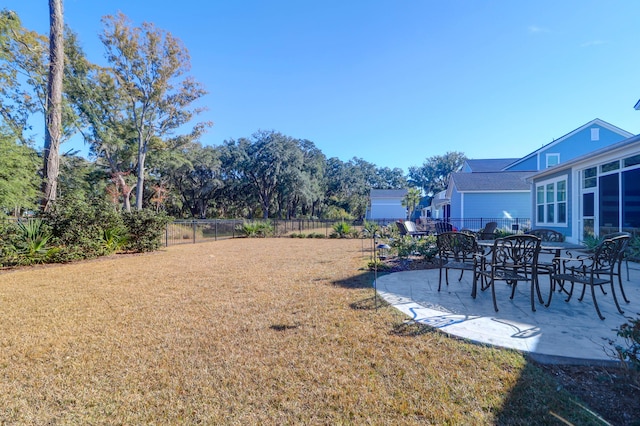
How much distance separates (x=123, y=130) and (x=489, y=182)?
76.1ft

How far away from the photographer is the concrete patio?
7.59 ft

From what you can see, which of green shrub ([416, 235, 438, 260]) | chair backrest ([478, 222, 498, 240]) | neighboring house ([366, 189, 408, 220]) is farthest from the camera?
neighboring house ([366, 189, 408, 220])

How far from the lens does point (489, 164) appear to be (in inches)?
869

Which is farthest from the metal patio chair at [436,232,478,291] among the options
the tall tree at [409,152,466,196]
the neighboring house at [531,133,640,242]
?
the tall tree at [409,152,466,196]

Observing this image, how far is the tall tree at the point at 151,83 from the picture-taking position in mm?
15438

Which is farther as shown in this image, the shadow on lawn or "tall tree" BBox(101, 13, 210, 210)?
"tall tree" BBox(101, 13, 210, 210)

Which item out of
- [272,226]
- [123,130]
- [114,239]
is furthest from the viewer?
[123,130]

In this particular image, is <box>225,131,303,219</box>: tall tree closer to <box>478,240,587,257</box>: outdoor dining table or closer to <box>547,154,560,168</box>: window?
<box>547,154,560,168</box>: window

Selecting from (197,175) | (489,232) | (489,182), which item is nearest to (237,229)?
(489,232)

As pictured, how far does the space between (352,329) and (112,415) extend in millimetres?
1963

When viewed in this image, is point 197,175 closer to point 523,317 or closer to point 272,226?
point 272,226

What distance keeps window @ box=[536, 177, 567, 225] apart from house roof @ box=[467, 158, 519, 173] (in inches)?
441

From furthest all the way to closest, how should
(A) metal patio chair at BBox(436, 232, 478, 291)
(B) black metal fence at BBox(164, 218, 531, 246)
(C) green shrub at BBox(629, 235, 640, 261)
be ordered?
(B) black metal fence at BBox(164, 218, 531, 246)
(C) green shrub at BBox(629, 235, 640, 261)
(A) metal patio chair at BBox(436, 232, 478, 291)

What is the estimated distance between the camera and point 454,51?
29.1ft
